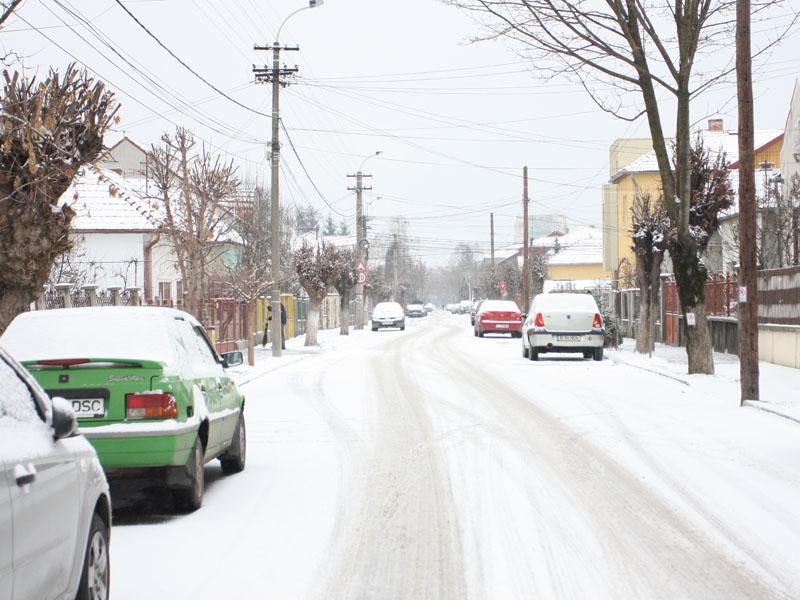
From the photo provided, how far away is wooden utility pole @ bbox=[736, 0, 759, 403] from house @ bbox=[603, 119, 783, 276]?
1852 inches

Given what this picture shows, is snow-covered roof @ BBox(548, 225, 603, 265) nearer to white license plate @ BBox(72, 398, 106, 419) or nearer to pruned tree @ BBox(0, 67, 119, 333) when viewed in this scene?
pruned tree @ BBox(0, 67, 119, 333)

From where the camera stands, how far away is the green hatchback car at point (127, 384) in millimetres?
7961

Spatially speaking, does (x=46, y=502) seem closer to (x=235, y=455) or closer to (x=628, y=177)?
(x=235, y=455)

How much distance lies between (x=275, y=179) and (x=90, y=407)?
24.2 metres

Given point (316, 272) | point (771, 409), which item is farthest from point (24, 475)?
point (316, 272)

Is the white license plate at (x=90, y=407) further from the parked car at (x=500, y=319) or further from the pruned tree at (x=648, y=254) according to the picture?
the parked car at (x=500, y=319)

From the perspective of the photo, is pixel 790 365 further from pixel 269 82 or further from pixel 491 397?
pixel 269 82

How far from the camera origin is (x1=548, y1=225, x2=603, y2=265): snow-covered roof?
361 feet

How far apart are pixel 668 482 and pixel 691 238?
12.7 meters

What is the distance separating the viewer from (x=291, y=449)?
12.2 m

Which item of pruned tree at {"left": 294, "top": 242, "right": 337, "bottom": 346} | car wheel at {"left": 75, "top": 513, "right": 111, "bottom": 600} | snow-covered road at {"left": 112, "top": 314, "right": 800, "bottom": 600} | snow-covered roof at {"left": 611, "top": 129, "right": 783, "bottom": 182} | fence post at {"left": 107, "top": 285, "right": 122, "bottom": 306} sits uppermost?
snow-covered roof at {"left": 611, "top": 129, "right": 783, "bottom": 182}

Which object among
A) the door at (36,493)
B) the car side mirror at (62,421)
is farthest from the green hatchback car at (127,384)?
the car side mirror at (62,421)

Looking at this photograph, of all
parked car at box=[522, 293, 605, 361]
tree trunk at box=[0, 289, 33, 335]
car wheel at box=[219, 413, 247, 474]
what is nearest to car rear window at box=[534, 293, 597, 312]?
parked car at box=[522, 293, 605, 361]

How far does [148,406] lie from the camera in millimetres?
8031
